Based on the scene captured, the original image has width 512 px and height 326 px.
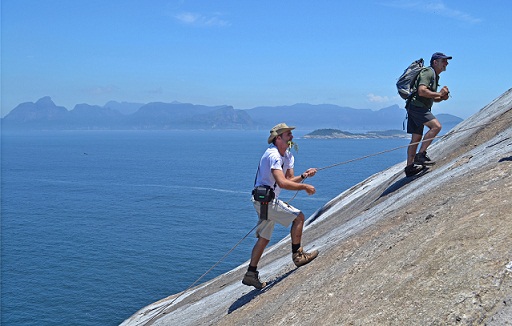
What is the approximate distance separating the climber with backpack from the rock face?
0.89 metres

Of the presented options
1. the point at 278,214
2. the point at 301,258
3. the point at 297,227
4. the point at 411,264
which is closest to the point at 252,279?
the point at 301,258

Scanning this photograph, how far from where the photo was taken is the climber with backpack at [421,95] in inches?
516

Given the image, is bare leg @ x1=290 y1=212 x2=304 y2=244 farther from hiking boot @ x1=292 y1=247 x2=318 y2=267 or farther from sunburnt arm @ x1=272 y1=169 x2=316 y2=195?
sunburnt arm @ x1=272 y1=169 x2=316 y2=195

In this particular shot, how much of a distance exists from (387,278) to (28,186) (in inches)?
4049

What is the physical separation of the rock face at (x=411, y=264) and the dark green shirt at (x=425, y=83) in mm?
1654

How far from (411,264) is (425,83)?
22.1 ft

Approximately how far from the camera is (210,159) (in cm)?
15675

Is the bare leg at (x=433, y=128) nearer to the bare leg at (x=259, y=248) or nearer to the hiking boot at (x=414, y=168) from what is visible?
the hiking boot at (x=414, y=168)

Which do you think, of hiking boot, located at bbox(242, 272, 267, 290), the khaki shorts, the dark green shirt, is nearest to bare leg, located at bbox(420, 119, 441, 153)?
the dark green shirt

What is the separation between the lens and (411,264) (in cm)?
760

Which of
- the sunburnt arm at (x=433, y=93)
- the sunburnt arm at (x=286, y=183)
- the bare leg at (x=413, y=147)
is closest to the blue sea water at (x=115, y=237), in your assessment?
the bare leg at (x=413, y=147)

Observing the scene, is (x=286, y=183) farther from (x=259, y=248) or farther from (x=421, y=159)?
(x=421, y=159)

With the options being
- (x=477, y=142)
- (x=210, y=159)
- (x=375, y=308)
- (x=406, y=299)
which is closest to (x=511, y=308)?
(x=406, y=299)

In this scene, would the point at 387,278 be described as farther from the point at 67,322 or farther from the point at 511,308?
the point at 67,322
